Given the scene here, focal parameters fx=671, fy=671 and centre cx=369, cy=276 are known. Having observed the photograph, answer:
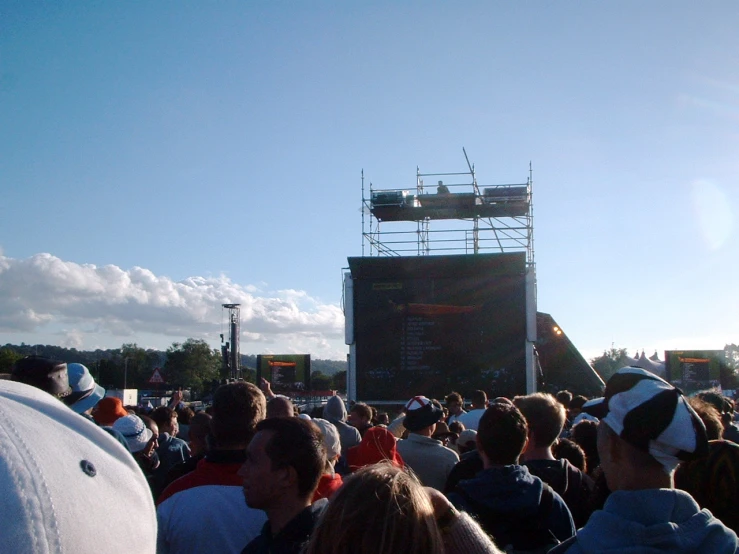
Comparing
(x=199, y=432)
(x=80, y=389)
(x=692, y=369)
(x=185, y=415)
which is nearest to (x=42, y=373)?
(x=80, y=389)

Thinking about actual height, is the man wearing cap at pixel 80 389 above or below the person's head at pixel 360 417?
above

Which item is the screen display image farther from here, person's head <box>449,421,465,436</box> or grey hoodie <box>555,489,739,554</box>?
grey hoodie <box>555,489,739,554</box>

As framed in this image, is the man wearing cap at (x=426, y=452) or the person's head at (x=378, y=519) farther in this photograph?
the man wearing cap at (x=426, y=452)

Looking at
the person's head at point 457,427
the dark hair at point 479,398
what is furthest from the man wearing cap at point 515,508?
the dark hair at point 479,398

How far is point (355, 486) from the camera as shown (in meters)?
1.50

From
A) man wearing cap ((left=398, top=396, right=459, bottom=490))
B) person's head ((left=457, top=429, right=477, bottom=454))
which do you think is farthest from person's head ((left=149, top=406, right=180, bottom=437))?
person's head ((left=457, top=429, right=477, bottom=454))

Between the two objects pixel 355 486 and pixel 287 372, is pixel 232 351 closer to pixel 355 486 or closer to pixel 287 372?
pixel 287 372

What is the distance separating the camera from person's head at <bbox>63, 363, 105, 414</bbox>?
4.30 meters

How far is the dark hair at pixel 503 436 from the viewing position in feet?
11.0

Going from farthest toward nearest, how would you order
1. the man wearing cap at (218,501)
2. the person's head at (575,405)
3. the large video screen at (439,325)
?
the large video screen at (439,325) → the person's head at (575,405) → the man wearing cap at (218,501)

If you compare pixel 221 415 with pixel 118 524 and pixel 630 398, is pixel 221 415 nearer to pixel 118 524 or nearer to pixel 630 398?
pixel 630 398

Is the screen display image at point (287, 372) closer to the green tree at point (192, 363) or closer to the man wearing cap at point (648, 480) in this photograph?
the man wearing cap at point (648, 480)

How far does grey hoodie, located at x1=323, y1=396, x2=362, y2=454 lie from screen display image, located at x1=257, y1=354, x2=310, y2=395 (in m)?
22.6

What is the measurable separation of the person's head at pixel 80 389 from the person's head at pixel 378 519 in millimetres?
3287
